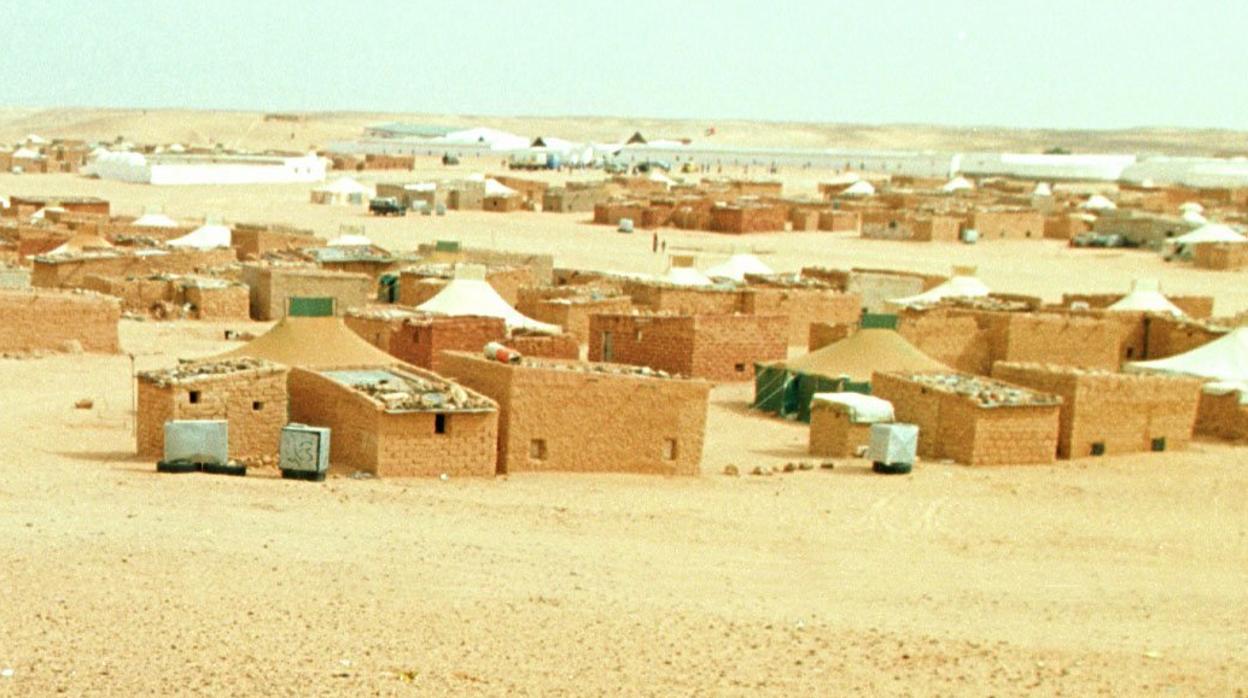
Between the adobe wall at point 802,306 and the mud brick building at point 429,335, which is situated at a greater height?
the mud brick building at point 429,335

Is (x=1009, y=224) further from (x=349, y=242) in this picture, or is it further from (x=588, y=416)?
(x=588, y=416)

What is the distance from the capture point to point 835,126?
585 ft

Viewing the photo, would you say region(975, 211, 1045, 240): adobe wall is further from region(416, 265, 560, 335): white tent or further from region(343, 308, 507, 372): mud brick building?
region(343, 308, 507, 372): mud brick building

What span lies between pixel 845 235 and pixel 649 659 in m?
42.9

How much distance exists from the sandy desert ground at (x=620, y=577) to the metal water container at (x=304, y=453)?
224 millimetres

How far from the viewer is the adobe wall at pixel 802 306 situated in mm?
27250

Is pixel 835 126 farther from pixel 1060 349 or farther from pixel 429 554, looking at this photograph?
pixel 429 554

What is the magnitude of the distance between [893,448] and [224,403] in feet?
20.4

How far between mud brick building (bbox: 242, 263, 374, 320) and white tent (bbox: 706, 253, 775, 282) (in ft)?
23.7

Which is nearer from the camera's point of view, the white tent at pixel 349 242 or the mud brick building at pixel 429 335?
the mud brick building at pixel 429 335

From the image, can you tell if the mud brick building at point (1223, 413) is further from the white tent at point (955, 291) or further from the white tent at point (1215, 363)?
the white tent at point (955, 291)

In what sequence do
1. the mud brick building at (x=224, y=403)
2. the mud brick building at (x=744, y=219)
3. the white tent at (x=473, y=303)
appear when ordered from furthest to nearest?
the mud brick building at (x=744, y=219) < the white tent at (x=473, y=303) < the mud brick building at (x=224, y=403)

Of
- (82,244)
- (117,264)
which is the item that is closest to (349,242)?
(82,244)

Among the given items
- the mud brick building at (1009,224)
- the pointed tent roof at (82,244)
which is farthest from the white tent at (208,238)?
the mud brick building at (1009,224)
